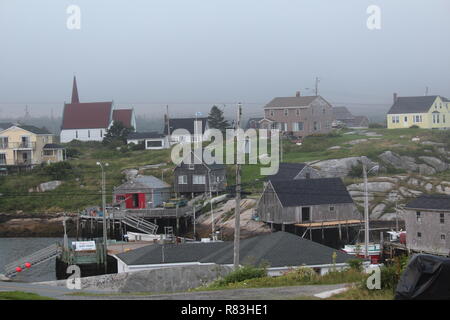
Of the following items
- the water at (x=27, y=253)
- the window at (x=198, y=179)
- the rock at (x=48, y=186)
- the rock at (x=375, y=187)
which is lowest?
the water at (x=27, y=253)

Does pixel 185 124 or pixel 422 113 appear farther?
pixel 185 124

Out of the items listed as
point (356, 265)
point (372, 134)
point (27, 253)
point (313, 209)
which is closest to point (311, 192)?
point (313, 209)

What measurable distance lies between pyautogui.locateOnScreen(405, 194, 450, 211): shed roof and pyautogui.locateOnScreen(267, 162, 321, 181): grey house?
1413 cm

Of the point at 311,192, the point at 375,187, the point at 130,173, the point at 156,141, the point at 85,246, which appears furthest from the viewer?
the point at 156,141

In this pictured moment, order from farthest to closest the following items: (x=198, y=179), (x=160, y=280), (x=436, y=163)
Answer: (x=436, y=163) < (x=198, y=179) < (x=160, y=280)

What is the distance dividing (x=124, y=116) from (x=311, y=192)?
4696 cm

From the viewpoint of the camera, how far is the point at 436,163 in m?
59.8

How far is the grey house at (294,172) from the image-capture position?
164ft

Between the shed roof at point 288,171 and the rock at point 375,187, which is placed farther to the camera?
the rock at point 375,187

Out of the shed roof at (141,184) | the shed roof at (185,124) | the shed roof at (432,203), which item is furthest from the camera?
the shed roof at (185,124)

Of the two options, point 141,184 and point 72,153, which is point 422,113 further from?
point 72,153

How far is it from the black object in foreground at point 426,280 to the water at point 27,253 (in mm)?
25668

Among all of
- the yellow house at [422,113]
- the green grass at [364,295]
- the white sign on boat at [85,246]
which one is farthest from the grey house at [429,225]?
the yellow house at [422,113]

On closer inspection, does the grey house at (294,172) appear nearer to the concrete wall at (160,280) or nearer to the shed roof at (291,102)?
the shed roof at (291,102)
